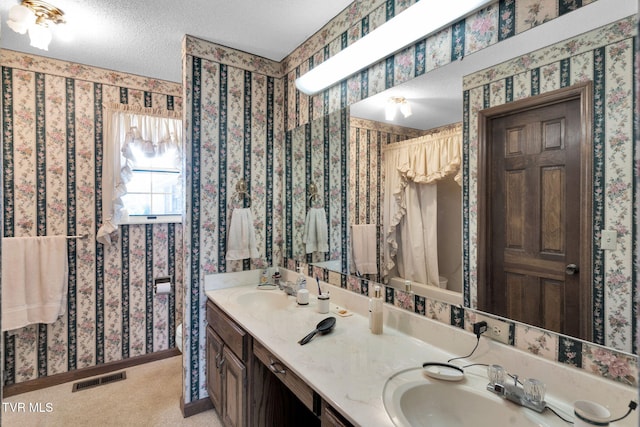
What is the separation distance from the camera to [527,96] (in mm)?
1162

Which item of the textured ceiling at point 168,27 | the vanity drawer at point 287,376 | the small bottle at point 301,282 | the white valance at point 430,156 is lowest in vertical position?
the vanity drawer at point 287,376

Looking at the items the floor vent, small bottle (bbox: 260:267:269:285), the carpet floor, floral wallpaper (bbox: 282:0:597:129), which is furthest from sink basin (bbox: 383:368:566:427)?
the floor vent

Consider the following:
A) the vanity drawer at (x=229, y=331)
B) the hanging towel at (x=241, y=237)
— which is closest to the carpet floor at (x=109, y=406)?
the vanity drawer at (x=229, y=331)

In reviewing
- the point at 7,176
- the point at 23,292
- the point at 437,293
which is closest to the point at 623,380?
the point at 437,293

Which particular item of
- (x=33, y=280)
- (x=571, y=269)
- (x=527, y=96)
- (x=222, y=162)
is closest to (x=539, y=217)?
(x=571, y=269)

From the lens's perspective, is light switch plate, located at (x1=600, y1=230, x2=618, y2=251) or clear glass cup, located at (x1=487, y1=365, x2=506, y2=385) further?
clear glass cup, located at (x1=487, y1=365, x2=506, y2=385)

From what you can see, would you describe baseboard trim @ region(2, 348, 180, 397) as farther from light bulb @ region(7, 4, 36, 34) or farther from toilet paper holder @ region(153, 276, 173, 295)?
light bulb @ region(7, 4, 36, 34)

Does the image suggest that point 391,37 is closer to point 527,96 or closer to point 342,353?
point 527,96

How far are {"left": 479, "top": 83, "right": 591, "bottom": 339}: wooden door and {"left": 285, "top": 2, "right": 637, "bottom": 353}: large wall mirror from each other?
0.14ft

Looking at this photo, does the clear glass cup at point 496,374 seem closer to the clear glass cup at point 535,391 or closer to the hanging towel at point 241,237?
the clear glass cup at point 535,391

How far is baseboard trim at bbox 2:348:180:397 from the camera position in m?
2.38

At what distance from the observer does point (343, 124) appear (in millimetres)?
1993

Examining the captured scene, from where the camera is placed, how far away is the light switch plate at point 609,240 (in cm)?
99

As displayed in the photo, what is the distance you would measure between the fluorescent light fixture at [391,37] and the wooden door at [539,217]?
19.3 inches
